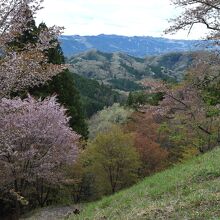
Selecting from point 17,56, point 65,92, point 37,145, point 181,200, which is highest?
point 17,56

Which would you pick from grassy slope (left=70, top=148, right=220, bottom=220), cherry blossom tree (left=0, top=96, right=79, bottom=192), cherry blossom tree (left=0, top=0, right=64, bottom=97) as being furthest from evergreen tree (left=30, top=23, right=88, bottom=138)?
cherry blossom tree (left=0, top=0, right=64, bottom=97)

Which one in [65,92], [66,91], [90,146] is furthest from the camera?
[66,91]

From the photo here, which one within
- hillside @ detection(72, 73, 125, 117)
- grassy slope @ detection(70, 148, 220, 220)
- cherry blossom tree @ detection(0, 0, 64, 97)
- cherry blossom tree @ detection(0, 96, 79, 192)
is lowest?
hillside @ detection(72, 73, 125, 117)

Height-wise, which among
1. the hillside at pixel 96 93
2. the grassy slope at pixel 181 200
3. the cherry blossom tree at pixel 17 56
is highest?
the cherry blossom tree at pixel 17 56

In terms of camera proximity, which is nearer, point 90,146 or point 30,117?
point 30,117

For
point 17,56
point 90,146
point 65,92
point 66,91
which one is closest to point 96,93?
point 66,91

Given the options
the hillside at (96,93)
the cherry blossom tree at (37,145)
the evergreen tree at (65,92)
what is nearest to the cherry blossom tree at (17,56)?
the cherry blossom tree at (37,145)

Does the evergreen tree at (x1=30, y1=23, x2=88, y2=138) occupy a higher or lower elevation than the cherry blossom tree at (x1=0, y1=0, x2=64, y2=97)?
lower

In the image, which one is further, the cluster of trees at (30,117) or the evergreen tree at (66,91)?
the evergreen tree at (66,91)

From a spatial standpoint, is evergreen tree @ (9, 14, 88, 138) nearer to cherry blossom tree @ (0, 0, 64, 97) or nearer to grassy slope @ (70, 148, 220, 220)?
grassy slope @ (70, 148, 220, 220)

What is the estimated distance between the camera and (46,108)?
28.2 meters

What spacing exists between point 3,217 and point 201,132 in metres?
20.7

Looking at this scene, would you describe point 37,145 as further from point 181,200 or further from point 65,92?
point 65,92

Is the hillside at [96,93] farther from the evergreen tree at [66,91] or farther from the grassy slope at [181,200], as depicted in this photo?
the grassy slope at [181,200]
